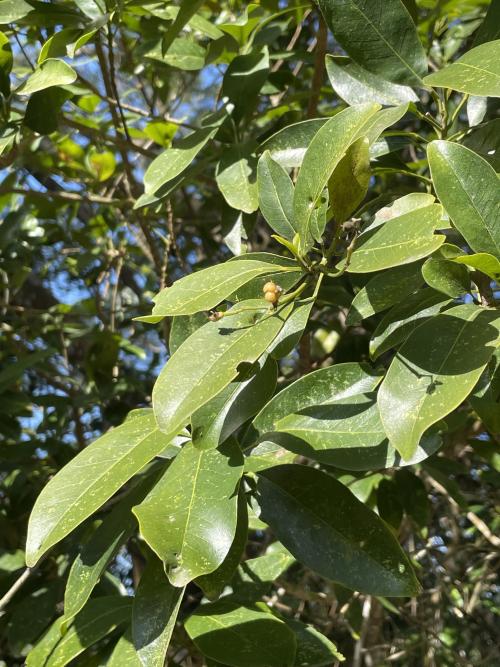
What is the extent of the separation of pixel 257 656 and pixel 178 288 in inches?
16.4

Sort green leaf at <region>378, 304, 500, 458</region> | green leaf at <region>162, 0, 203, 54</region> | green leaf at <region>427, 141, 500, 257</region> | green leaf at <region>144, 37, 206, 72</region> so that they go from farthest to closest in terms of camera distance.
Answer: green leaf at <region>144, 37, 206, 72</region> < green leaf at <region>162, 0, 203, 54</region> < green leaf at <region>427, 141, 500, 257</region> < green leaf at <region>378, 304, 500, 458</region>

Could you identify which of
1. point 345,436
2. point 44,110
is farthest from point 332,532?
point 44,110

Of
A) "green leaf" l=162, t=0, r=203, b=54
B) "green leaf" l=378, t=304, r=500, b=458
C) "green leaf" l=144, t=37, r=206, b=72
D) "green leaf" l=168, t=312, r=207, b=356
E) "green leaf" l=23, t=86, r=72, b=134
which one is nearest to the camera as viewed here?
"green leaf" l=378, t=304, r=500, b=458

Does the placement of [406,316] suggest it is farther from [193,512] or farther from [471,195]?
[193,512]

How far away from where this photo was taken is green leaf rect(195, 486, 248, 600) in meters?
0.80

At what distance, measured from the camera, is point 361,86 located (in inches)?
39.8

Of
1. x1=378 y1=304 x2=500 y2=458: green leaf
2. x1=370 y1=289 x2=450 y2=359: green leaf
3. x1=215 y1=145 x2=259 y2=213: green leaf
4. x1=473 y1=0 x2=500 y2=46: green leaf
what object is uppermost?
x1=473 y1=0 x2=500 y2=46: green leaf

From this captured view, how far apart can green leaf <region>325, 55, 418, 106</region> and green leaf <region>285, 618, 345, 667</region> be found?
2.26 feet

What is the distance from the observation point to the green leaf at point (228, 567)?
797 mm

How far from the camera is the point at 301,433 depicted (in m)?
0.84

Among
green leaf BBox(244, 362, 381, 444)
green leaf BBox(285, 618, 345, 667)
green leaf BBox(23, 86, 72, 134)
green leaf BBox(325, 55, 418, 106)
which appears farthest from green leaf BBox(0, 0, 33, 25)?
green leaf BBox(285, 618, 345, 667)

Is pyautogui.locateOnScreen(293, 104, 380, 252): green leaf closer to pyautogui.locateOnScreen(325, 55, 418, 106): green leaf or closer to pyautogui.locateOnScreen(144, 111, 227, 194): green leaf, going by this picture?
pyautogui.locateOnScreen(325, 55, 418, 106): green leaf

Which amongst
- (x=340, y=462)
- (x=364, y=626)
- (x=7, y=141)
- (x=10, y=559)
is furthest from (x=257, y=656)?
(x=364, y=626)

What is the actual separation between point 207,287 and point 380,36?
44cm
